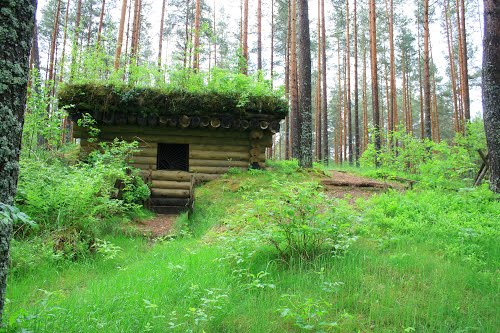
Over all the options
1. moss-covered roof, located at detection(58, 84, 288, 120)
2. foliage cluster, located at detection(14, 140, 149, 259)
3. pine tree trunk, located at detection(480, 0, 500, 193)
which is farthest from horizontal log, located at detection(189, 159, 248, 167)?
pine tree trunk, located at detection(480, 0, 500, 193)

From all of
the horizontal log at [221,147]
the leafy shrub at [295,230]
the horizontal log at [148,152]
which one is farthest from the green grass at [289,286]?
the horizontal log at [221,147]

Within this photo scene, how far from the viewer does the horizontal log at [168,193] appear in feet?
31.7

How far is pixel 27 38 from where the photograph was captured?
253 cm

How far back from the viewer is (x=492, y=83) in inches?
295

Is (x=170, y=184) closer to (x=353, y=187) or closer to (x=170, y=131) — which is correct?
(x=170, y=131)

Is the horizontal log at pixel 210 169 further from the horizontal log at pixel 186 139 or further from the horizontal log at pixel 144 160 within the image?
the horizontal log at pixel 144 160

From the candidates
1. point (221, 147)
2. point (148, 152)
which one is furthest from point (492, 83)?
point (148, 152)

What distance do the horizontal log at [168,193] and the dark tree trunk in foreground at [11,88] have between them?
7140mm

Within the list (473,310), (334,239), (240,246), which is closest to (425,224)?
(334,239)

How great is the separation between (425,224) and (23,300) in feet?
18.8

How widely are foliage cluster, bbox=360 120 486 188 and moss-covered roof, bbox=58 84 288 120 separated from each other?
490cm

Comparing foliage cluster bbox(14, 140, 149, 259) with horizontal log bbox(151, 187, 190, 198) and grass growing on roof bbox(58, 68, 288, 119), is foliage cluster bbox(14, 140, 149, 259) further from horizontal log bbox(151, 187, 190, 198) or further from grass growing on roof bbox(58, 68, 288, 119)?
grass growing on roof bbox(58, 68, 288, 119)

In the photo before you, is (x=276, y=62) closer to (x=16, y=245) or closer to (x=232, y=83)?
(x=232, y=83)

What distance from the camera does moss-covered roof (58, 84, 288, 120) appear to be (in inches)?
441
